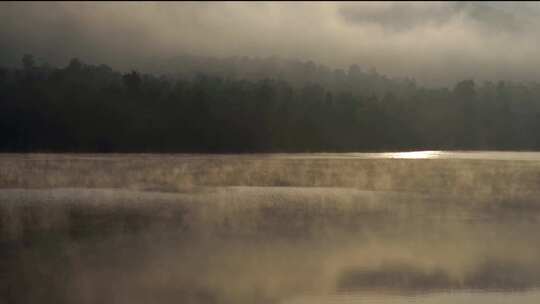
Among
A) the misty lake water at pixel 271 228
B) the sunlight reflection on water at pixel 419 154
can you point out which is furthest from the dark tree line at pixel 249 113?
the misty lake water at pixel 271 228

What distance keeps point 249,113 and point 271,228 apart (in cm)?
168

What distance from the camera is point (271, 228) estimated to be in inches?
250

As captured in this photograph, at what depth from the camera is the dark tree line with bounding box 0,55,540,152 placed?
21.9 ft

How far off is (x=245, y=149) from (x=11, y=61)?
2.84 metres

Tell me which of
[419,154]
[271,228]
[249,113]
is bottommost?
[271,228]

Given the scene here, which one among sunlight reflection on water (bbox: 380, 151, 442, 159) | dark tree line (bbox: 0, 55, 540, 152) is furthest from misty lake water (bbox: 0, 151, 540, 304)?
dark tree line (bbox: 0, 55, 540, 152)

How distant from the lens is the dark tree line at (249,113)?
Answer: 21.9 feet

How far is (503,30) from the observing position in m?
5.89

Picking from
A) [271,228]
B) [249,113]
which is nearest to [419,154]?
[249,113]

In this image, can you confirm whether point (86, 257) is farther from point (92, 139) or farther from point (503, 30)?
point (503, 30)

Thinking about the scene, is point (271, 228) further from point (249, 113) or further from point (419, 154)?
point (419, 154)

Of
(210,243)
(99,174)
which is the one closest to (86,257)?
(210,243)

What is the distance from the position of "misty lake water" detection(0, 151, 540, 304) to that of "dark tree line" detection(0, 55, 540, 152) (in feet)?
0.76

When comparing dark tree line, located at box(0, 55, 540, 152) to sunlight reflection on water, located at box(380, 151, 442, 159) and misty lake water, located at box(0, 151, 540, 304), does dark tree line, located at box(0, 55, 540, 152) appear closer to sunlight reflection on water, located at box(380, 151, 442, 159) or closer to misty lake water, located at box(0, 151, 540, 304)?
Answer: sunlight reflection on water, located at box(380, 151, 442, 159)
